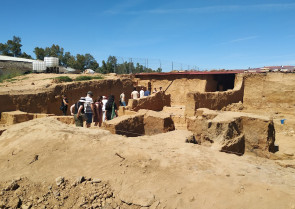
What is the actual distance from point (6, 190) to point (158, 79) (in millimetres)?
15021

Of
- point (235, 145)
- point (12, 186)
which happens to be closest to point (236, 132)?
point (235, 145)

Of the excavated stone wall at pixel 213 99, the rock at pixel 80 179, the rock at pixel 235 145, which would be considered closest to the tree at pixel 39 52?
the excavated stone wall at pixel 213 99

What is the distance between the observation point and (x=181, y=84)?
16531mm

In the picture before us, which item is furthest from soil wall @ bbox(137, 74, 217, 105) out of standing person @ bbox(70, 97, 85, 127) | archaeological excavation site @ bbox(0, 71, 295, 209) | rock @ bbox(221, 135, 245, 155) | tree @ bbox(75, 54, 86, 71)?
tree @ bbox(75, 54, 86, 71)

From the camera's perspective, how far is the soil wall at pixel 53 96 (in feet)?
30.3

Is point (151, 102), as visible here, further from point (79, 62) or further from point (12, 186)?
point (79, 62)

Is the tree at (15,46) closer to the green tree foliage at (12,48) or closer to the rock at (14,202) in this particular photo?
the green tree foliage at (12,48)

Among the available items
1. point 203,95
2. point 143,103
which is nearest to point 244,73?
point 203,95

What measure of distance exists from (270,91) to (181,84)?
18.5ft

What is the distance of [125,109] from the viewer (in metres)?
9.30

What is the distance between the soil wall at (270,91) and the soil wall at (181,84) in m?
2.36

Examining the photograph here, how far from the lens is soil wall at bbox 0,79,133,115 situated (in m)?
9.24

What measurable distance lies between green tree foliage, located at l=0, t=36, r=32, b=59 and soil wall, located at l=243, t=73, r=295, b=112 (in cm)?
3359

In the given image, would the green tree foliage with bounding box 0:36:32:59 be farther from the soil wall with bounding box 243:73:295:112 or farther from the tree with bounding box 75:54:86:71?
the soil wall with bounding box 243:73:295:112
